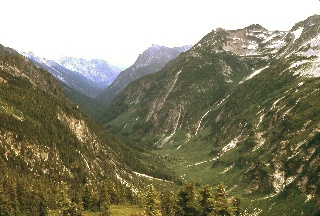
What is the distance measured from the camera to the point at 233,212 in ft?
237

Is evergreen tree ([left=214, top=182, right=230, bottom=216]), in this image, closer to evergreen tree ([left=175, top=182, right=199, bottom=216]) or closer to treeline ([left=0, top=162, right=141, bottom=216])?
evergreen tree ([left=175, top=182, right=199, bottom=216])

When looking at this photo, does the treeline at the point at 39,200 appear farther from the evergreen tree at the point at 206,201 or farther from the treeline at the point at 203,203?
the evergreen tree at the point at 206,201

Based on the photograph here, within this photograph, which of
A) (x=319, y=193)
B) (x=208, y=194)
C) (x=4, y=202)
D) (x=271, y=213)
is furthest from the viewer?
(x=271, y=213)

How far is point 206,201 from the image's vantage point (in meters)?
71.2

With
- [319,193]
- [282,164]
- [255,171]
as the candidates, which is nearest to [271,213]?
[319,193]

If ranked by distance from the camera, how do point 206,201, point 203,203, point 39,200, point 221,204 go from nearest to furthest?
point 221,204 → point 206,201 → point 203,203 → point 39,200

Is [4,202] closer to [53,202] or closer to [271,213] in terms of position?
[53,202]

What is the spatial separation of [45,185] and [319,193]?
436 ft

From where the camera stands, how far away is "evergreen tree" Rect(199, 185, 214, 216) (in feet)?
231

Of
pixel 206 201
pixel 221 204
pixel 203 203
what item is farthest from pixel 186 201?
pixel 221 204

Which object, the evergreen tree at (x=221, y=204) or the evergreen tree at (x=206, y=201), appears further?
the evergreen tree at (x=206, y=201)

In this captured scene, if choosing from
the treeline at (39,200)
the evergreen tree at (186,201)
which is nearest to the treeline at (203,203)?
the evergreen tree at (186,201)

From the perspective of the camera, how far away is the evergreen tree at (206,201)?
231ft

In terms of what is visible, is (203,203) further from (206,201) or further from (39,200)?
(39,200)
